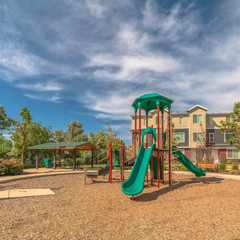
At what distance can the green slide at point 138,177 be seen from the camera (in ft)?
28.6

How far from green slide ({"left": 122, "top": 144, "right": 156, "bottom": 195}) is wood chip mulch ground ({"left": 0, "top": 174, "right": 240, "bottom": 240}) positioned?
16.3 inches

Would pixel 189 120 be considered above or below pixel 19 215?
above

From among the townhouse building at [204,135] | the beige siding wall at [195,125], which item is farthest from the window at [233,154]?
the beige siding wall at [195,125]

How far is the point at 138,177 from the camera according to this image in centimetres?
959

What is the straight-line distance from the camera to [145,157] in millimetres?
10773

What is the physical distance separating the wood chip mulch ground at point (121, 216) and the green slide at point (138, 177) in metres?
0.41

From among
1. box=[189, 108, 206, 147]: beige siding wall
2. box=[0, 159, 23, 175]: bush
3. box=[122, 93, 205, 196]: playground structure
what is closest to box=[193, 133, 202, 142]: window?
box=[189, 108, 206, 147]: beige siding wall

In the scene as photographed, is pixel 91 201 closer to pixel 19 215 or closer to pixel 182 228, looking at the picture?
pixel 19 215

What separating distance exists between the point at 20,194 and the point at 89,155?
2246 cm

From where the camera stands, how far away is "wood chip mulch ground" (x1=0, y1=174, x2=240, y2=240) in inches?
207

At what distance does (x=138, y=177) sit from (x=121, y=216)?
3.11 m

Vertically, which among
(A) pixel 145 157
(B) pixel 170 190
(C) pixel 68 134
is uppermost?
(C) pixel 68 134

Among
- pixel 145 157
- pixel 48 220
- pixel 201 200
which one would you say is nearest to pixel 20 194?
pixel 48 220

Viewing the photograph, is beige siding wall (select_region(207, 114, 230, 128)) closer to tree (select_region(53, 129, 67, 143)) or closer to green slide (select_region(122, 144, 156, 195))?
green slide (select_region(122, 144, 156, 195))
